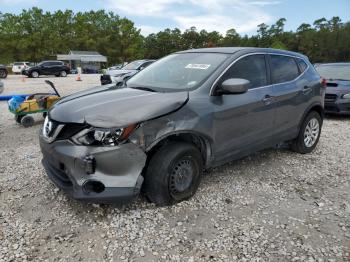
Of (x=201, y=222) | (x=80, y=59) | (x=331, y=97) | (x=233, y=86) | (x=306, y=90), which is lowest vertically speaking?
(x=201, y=222)

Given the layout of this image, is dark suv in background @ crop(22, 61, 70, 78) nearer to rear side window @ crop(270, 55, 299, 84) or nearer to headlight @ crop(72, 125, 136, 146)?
rear side window @ crop(270, 55, 299, 84)

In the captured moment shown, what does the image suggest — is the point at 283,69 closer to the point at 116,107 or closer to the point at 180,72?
the point at 180,72

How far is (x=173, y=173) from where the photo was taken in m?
3.17

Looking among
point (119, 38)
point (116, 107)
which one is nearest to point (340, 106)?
point (116, 107)

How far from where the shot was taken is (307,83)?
490 centimetres

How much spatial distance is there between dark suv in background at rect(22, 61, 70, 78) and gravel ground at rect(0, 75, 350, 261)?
2806 cm

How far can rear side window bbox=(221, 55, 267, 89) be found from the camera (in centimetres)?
374

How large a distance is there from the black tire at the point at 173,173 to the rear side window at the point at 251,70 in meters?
1.01

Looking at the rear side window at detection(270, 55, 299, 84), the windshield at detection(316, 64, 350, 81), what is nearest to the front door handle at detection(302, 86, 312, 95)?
the rear side window at detection(270, 55, 299, 84)

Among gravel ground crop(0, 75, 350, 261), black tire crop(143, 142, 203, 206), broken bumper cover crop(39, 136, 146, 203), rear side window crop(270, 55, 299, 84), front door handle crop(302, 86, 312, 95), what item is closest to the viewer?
gravel ground crop(0, 75, 350, 261)

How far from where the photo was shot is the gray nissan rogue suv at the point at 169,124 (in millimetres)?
2838

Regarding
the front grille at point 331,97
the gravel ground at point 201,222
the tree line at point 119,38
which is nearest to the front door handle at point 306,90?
the gravel ground at point 201,222

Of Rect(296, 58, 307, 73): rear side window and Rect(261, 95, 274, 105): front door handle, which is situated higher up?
Rect(296, 58, 307, 73): rear side window

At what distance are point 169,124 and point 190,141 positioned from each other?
1.55 feet
